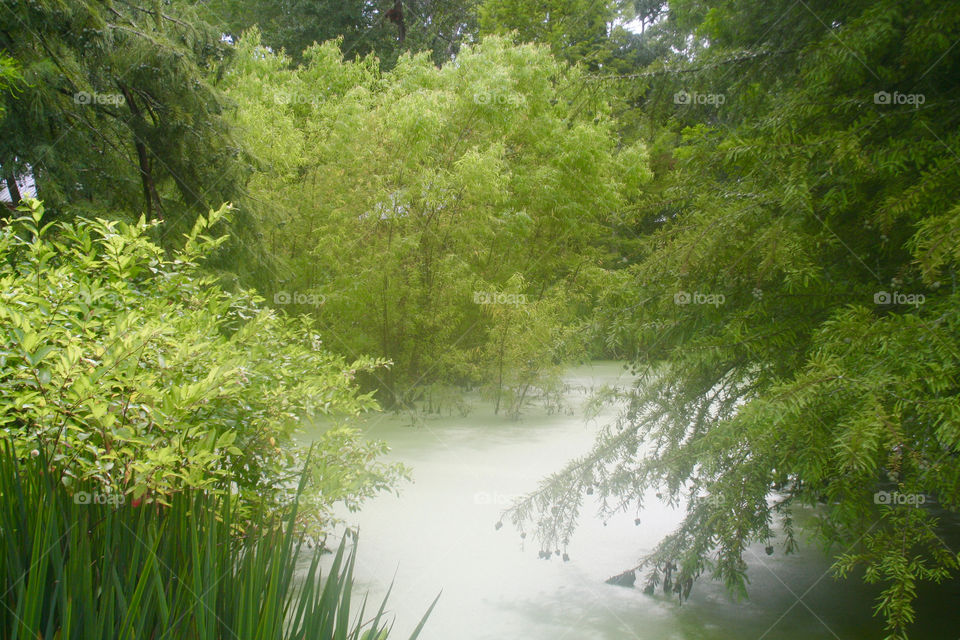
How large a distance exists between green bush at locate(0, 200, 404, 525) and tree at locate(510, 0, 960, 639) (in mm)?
1217

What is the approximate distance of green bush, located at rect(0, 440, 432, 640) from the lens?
3.84 ft

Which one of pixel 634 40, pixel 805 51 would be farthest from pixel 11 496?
pixel 634 40

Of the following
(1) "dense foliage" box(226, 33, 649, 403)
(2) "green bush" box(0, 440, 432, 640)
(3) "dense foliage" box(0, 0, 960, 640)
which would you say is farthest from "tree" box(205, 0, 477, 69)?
(2) "green bush" box(0, 440, 432, 640)

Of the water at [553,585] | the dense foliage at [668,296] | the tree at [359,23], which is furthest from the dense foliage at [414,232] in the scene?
the tree at [359,23]

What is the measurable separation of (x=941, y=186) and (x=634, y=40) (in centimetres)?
1490

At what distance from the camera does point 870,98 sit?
237 cm

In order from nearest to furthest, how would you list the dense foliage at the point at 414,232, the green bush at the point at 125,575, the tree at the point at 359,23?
the green bush at the point at 125,575, the dense foliage at the point at 414,232, the tree at the point at 359,23

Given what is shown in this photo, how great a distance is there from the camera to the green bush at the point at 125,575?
46.1 inches

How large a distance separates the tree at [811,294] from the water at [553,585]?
216mm

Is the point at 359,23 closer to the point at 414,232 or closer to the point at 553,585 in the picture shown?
the point at 414,232

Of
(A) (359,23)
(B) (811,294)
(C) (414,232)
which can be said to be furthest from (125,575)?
(A) (359,23)

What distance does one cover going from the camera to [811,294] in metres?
2.46

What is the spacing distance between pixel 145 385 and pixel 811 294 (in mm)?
2145

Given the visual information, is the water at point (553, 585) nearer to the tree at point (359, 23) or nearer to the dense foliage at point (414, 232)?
the dense foliage at point (414, 232)
